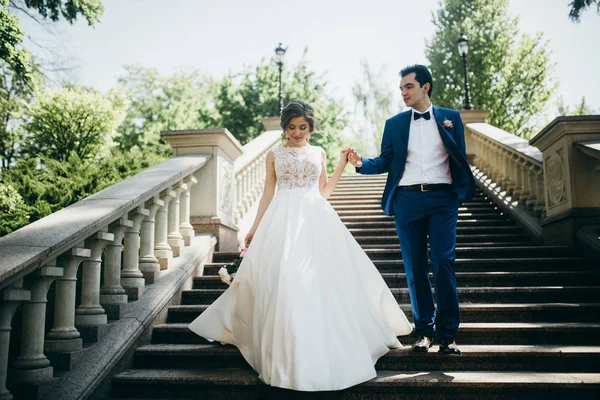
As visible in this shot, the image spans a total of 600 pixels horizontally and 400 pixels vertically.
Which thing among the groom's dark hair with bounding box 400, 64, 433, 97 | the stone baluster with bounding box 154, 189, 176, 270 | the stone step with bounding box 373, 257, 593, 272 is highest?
the groom's dark hair with bounding box 400, 64, 433, 97

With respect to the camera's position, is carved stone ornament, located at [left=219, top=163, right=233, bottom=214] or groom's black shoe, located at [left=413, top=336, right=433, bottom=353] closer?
groom's black shoe, located at [left=413, top=336, right=433, bottom=353]

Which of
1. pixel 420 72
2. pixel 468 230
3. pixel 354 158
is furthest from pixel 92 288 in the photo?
pixel 468 230

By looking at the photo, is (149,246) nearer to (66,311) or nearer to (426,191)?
(66,311)

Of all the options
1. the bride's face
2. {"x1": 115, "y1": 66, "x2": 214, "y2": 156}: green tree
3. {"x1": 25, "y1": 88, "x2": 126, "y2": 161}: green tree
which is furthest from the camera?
{"x1": 115, "y1": 66, "x2": 214, "y2": 156}: green tree

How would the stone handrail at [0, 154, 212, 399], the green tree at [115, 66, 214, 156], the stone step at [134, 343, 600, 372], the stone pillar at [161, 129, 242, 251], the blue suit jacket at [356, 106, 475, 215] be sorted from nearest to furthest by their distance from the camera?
the stone handrail at [0, 154, 212, 399] < the stone step at [134, 343, 600, 372] < the blue suit jacket at [356, 106, 475, 215] < the stone pillar at [161, 129, 242, 251] < the green tree at [115, 66, 214, 156]

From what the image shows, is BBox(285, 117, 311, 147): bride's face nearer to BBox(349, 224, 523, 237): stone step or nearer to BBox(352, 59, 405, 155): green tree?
BBox(349, 224, 523, 237): stone step

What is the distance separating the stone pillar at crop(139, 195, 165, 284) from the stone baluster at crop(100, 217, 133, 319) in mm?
452

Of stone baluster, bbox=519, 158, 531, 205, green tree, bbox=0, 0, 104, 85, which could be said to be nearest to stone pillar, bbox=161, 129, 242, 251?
green tree, bbox=0, 0, 104, 85

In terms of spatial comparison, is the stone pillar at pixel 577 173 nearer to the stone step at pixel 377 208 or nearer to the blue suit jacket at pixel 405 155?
the stone step at pixel 377 208

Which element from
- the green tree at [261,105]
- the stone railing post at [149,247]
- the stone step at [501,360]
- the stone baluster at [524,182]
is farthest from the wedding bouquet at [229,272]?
the green tree at [261,105]

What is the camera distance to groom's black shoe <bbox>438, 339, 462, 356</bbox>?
10.5ft

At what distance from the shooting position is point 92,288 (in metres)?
3.33

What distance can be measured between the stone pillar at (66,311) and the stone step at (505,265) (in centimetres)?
206

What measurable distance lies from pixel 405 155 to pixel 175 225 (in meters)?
2.57
